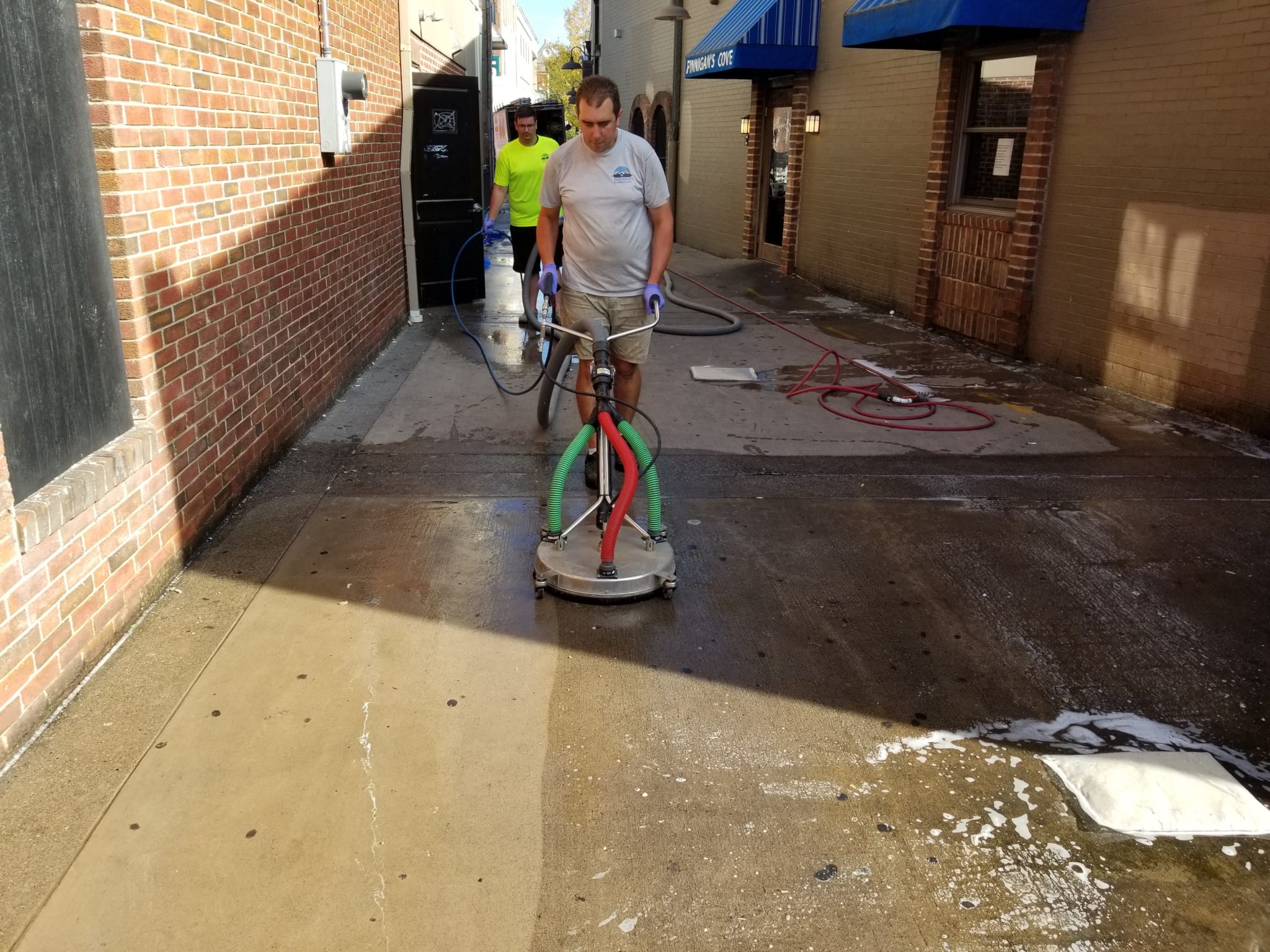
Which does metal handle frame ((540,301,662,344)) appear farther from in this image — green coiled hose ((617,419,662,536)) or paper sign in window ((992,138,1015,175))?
paper sign in window ((992,138,1015,175))

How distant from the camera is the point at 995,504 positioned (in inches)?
202

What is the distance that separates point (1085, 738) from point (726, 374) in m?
5.10

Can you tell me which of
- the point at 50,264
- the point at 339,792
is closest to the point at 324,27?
the point at 50,264

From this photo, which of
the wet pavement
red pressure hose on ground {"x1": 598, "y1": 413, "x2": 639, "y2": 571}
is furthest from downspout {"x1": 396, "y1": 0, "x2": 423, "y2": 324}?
red pressure hose on ground {"x1": 598, "y1": 413, "x2": 639, "y2": 571}

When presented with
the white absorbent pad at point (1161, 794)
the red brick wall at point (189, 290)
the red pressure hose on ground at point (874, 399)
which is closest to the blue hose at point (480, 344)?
the red brick wall at point (189, 290)

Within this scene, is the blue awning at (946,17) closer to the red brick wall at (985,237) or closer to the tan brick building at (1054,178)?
the tan brick building at (1054,178)

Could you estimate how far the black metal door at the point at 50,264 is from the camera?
2.98 meters

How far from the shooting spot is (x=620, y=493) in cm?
390

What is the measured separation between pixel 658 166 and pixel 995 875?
135 inches

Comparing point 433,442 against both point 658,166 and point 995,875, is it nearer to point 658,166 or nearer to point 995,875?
point 658,166

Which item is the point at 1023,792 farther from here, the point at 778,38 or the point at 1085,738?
the point at 778,38

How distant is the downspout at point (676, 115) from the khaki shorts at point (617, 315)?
13.5m

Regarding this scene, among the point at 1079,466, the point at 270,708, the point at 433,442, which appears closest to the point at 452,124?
the point at 433,442

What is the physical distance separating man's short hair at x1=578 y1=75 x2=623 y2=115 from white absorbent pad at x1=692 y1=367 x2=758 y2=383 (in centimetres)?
347
